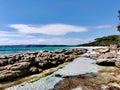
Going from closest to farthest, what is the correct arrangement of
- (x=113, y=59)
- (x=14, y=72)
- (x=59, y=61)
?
(x=14, y=72) < (x=113, y=59) < (x=59, y=61)

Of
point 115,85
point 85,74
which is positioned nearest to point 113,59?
point 85,74

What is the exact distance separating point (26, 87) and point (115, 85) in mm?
9663

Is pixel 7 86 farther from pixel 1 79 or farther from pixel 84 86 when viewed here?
pixel 84 86

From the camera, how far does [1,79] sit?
95.0 ft

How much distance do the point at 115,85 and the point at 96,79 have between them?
3721 mm

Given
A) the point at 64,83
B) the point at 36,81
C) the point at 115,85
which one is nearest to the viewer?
the point at 115,85

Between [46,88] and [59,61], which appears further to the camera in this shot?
[59,61]

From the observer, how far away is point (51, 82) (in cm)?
2675

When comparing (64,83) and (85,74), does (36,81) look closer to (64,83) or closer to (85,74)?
(64,83)

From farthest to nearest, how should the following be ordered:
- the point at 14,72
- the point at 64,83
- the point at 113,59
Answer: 1. the point at 113,59
2. the point at 14,72
3. the point at 64,83

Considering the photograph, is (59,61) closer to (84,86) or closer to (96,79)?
(96,79)

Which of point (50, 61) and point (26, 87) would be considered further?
point (50, 61)

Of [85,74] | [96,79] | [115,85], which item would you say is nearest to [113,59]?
[85,74]

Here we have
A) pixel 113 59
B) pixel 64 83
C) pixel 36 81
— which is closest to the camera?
pixel 64 83
